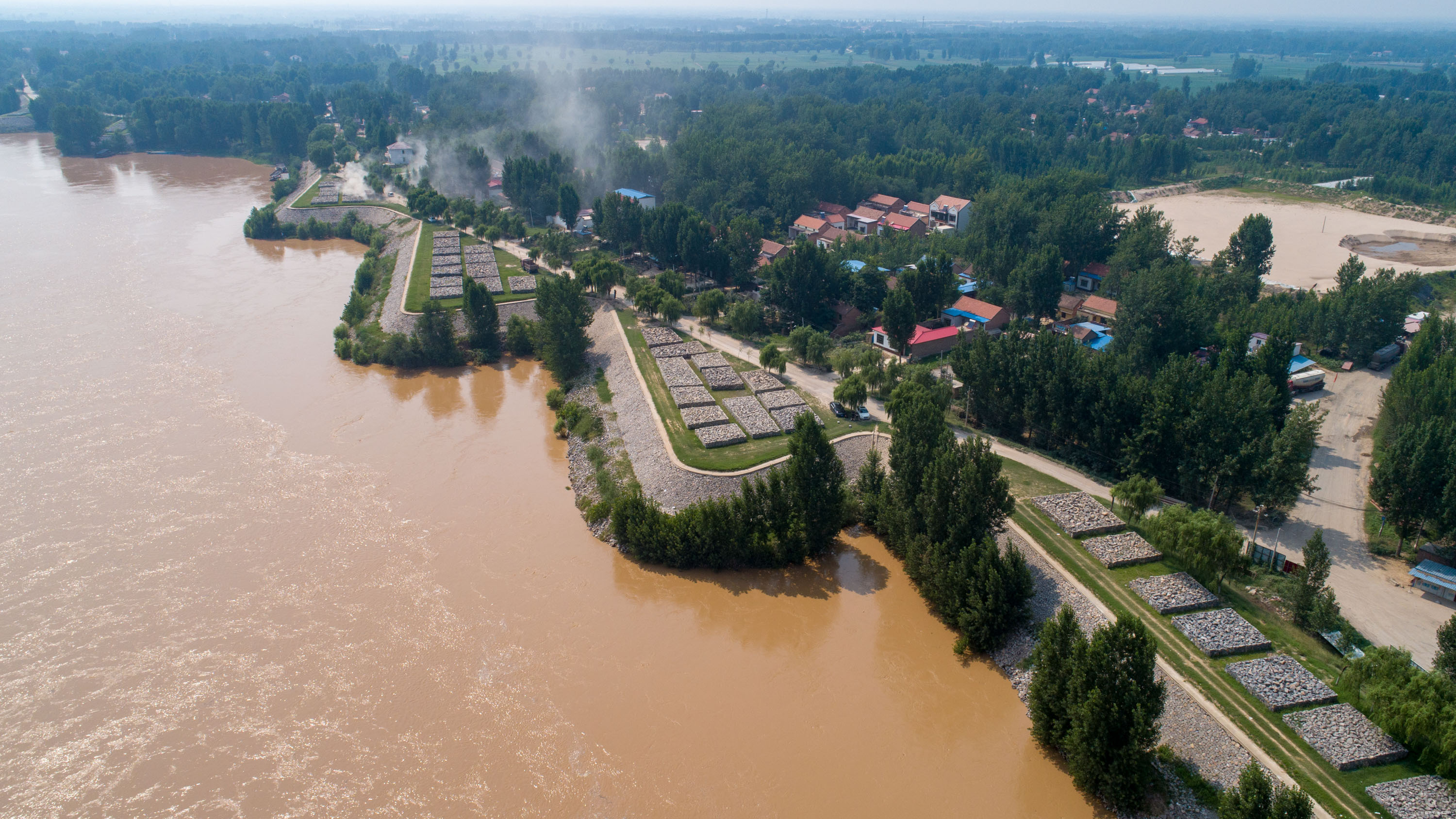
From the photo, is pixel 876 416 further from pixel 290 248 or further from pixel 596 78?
pixel 596 78

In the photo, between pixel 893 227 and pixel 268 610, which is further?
pixel 893 227

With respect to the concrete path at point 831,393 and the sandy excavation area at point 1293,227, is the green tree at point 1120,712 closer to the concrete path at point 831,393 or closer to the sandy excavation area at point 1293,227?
the concrete path at point 831,393

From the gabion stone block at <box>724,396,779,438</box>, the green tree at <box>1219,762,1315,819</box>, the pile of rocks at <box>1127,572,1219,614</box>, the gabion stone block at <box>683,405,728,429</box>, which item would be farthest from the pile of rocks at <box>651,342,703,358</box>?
the green tree at <box>1219,762,1315,819</box>

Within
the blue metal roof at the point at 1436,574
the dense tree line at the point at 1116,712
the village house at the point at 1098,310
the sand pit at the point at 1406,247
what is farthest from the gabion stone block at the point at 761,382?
the sand pit at the point at 1406,247

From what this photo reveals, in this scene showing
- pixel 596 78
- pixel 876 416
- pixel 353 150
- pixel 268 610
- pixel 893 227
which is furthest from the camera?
pixel 596 78

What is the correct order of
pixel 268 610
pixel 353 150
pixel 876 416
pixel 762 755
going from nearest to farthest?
1. pixel 762 755
2. pixel 268 610
3. pixel 876 416
4. pixel 353 150

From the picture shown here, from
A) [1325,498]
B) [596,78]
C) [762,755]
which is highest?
[596,78]

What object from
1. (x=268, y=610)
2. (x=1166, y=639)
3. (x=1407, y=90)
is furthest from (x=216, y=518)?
(x=1407, y=90)

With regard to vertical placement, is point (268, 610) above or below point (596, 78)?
below
